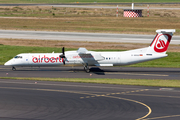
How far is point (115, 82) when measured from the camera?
3906 centimetres

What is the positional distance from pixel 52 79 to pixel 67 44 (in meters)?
32.2

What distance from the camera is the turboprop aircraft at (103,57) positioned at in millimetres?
47250

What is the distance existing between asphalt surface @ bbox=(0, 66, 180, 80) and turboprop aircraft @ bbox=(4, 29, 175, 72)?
144 centimetres

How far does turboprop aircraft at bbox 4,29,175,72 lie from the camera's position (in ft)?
155

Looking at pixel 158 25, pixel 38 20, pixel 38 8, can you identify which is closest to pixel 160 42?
pixel 158 25

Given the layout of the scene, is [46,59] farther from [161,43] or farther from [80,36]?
[80,36]

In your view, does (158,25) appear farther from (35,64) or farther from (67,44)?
(35,64)

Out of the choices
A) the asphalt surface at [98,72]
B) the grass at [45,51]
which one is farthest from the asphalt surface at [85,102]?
the grass at [45,51]

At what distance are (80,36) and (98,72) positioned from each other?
3447 cm

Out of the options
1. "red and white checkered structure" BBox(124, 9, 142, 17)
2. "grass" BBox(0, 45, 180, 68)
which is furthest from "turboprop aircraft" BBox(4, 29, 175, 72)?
"red and white checkered structure" BBox(124, 9, 142, 17)

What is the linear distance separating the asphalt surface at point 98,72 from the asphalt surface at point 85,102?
23.7 feet

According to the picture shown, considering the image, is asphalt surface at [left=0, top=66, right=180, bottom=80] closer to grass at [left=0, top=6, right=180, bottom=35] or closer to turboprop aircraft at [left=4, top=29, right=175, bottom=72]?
turboprop aircraft at [left=4, top=29, right=175, bottom=72]

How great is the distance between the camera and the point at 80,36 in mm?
81375

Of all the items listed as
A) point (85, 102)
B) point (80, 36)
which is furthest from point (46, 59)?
point (80, 36)
